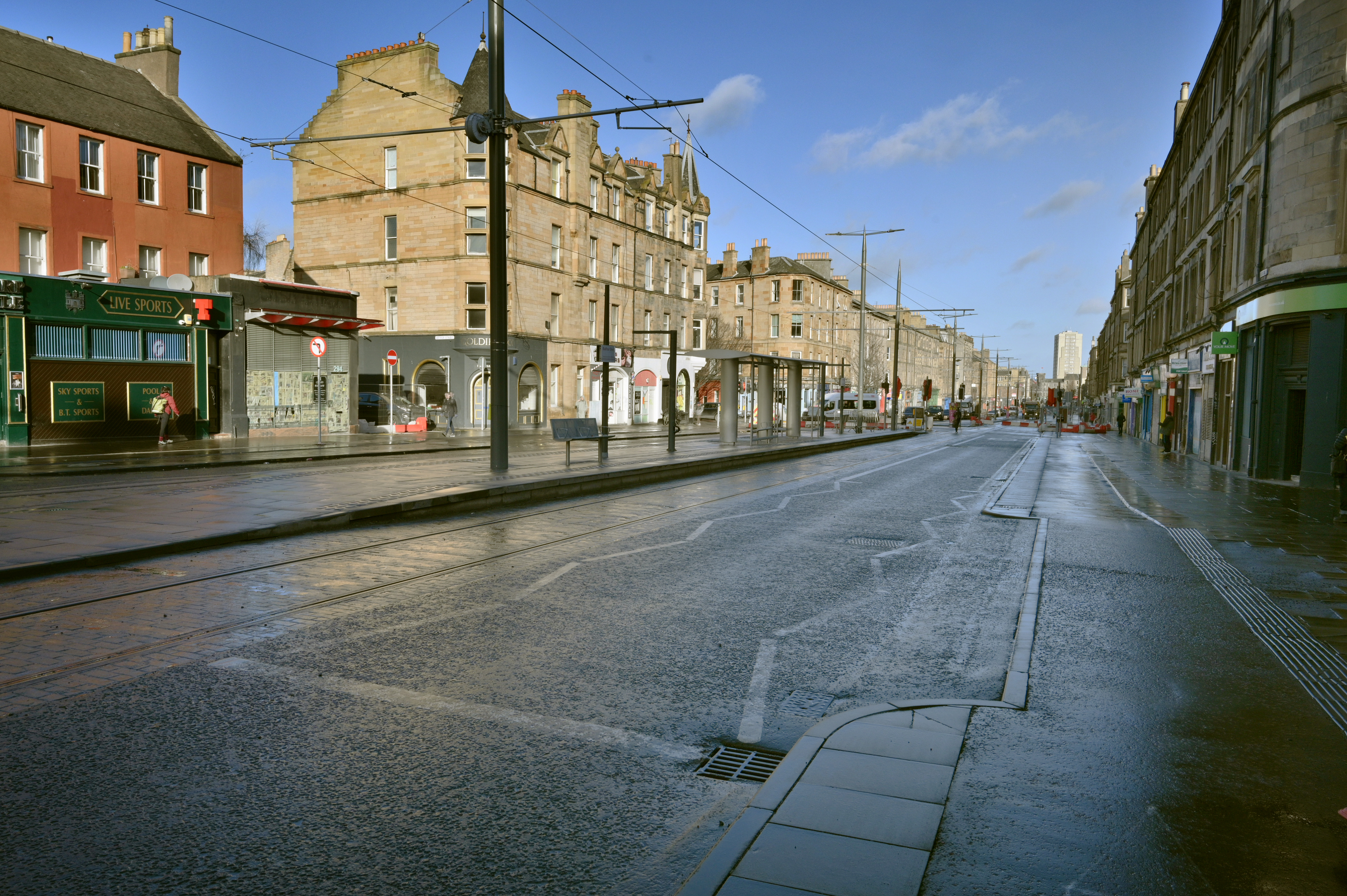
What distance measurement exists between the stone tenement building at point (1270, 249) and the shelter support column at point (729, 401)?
13.8 m

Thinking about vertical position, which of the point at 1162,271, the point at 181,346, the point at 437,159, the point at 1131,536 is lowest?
the point at 1131,536

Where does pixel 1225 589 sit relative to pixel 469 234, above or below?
below

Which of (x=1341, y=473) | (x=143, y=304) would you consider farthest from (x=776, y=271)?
(x=1341, y=473)

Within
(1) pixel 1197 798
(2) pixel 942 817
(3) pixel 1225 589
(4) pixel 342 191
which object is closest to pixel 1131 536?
(3) pixel 1225 589

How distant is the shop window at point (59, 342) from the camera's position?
75.6 ft

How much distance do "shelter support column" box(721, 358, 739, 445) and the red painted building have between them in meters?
17.5

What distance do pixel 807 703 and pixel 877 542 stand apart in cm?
597

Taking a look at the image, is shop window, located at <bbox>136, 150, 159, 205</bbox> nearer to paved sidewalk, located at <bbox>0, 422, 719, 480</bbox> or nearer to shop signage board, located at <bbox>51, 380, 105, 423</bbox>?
shop signage board, located at <bbox>51, 380, 105, 423</bbox>

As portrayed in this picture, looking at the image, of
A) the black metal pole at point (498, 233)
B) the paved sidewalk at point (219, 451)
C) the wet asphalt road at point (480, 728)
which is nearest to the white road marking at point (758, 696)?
the wet asphalt road at point (480, 728)

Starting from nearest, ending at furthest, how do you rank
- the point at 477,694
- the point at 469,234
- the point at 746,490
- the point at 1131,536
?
the point at 477,694 → the point at 1131,536 → the point at 746,490 → the point at 469,234

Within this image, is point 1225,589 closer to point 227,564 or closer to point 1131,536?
point 1131,536

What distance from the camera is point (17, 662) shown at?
524cm

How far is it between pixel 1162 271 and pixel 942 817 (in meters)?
49.6

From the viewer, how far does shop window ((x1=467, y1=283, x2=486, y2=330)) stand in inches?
1571
